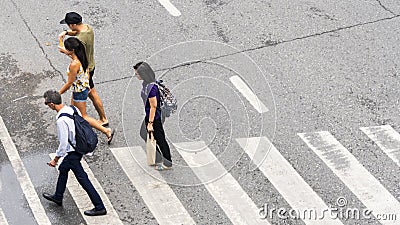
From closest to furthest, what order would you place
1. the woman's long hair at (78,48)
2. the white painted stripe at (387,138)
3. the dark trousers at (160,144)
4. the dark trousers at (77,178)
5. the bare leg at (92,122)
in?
the dark trousers at (77,178), the woman's long hair at (78,48), the dark trousers at (160,144), the bare leg at (92,122), the white painted stripe at (387,138)

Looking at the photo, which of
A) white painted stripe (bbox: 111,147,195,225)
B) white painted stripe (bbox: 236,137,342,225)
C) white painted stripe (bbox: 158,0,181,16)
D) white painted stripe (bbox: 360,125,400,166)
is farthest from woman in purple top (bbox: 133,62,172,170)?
white painted stripe (bbox: 158,0,181,16)

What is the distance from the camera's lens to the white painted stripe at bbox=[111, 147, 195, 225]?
348 inches

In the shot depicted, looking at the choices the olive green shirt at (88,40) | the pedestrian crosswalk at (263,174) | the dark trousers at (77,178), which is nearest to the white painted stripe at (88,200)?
the pedestrian crosswalk at (263,174)

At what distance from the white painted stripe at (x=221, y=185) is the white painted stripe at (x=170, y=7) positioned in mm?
3777

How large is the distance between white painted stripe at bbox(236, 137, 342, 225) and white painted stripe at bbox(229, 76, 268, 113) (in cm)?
70

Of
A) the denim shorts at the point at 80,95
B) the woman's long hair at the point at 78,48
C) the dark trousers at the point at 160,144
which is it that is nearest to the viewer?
the woman's long hair at the point at 78,48

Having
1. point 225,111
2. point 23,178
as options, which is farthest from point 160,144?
point 23,178

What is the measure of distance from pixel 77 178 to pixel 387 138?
4.49m

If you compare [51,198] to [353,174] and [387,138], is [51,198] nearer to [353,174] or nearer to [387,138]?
[353,174]

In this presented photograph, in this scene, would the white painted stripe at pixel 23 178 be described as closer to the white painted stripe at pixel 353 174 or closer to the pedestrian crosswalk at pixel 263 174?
the pedestrian crosswalk at pixel 263 174

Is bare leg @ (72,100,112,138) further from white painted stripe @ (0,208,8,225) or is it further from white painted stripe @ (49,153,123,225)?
white painted stripe @ (0,208,8,225)

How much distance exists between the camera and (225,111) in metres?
10.7

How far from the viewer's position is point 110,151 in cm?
990

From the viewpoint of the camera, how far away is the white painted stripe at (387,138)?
9.93 m
